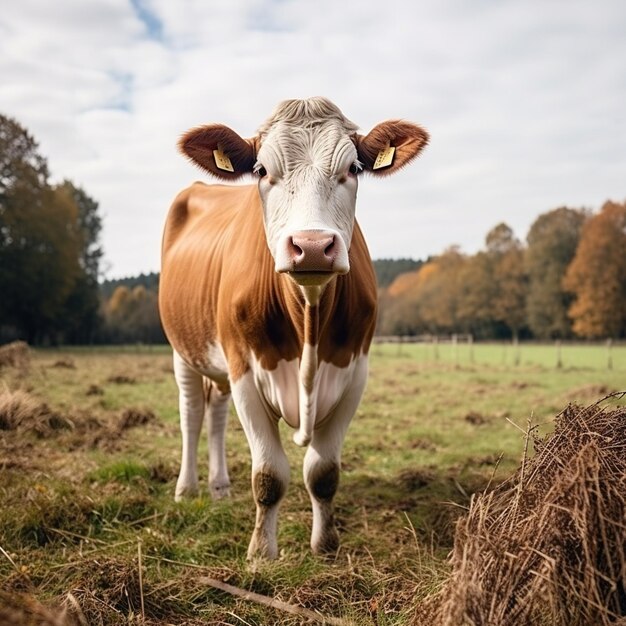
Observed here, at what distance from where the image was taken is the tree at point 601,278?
134ft

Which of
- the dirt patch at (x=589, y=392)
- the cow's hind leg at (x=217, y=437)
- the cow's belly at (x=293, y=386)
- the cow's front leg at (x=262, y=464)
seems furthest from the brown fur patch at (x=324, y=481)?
the dirt patch at (x=589, y=392)

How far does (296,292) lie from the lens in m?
3.58

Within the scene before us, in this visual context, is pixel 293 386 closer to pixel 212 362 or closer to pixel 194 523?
pixel 212 362

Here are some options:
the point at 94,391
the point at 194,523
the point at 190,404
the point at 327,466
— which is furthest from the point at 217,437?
the point at 94,391

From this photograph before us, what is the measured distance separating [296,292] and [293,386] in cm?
61

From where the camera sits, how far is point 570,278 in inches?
1730

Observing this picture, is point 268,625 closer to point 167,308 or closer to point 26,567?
point 26,567

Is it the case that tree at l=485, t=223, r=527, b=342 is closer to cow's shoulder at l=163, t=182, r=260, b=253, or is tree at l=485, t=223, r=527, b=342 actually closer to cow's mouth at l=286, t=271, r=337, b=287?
cow's shoulder at l=163, t=182, r=260, b=253

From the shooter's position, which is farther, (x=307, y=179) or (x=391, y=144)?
(x=391, y=144)

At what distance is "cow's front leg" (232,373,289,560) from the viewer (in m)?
3.91

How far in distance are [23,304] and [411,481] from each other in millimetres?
30900

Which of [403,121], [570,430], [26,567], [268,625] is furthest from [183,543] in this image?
[403,121]

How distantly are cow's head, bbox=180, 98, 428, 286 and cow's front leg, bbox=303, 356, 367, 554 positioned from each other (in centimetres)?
116

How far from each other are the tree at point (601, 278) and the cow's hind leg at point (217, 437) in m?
39.8
